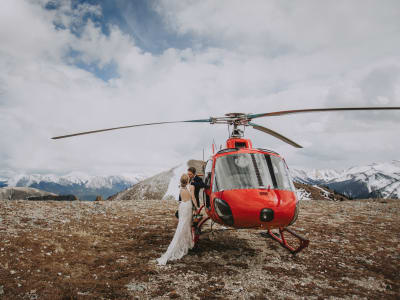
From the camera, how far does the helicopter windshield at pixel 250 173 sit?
273 inches

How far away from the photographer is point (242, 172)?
7137mm

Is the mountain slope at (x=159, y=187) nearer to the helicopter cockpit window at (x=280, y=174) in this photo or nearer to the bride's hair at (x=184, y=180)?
the bride's hair at (x=184, y=180)

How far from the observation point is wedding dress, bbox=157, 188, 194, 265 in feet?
25.9

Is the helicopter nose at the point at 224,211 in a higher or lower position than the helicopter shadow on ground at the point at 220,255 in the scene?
higher

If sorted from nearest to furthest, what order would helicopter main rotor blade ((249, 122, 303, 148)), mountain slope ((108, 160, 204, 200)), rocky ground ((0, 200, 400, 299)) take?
rocky ground ((0, 200, 400, 299)), helicopter main rotor blade ((249, 122, 303, 148)), mountain slope ((108, 160, 204, 200))

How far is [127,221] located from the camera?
1269cm

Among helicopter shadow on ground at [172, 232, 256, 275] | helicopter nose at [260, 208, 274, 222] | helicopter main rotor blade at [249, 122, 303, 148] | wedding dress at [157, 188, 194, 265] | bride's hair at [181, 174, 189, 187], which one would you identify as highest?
helicopter main rotor blade at [249, 122, 303, 148]

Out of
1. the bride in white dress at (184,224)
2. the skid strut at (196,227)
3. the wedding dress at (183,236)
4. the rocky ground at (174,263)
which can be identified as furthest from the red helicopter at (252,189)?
the skid strut at (196,227)

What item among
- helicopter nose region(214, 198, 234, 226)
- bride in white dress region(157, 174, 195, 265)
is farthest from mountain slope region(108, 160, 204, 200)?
helicopter nose region(214, 198, 234, 226)

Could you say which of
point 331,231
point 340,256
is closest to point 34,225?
point 340,256

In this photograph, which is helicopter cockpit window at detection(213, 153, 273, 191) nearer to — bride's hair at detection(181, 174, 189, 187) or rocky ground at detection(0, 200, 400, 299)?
bride's hair at detection(181, 174, 189, 187)

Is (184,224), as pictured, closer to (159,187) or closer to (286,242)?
(286,242)

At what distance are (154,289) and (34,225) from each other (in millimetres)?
7502

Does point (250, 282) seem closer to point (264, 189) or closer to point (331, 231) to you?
point (264, 189)
